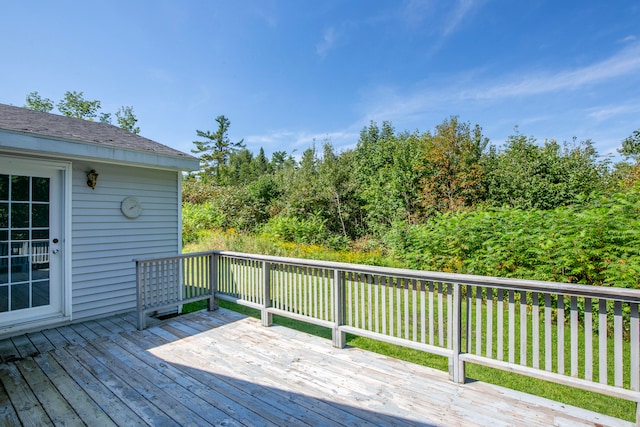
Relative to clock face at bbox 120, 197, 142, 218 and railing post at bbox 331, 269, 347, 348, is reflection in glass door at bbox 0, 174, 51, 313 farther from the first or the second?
railing post at bbox 331, 269, 347, 348

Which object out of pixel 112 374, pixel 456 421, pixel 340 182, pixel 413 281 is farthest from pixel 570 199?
pixel 112 374

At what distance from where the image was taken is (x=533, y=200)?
7941 millimetres

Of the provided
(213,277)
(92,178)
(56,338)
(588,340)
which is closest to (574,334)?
(588,340)

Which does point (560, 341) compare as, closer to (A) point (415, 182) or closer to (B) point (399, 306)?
(B) point (399, 306)

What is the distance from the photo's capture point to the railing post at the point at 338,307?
10.1 ft

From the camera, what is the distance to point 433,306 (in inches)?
104

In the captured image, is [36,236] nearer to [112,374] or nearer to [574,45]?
[112,374]

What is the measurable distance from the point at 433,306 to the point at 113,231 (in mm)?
4120

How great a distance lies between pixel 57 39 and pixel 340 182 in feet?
28.0

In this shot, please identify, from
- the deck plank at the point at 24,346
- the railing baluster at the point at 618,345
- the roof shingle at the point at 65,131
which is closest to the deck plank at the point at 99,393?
the deck plank at the point at 24,346

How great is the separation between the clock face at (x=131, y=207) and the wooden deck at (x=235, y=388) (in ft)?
5.27

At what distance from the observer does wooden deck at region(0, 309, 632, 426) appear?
76.8 inches

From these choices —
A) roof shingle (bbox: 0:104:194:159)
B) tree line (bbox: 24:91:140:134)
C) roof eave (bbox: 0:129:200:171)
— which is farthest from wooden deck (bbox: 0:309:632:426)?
tree line (bbox: 24:91:140:134)

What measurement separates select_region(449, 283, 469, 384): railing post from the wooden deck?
0.09 metres
